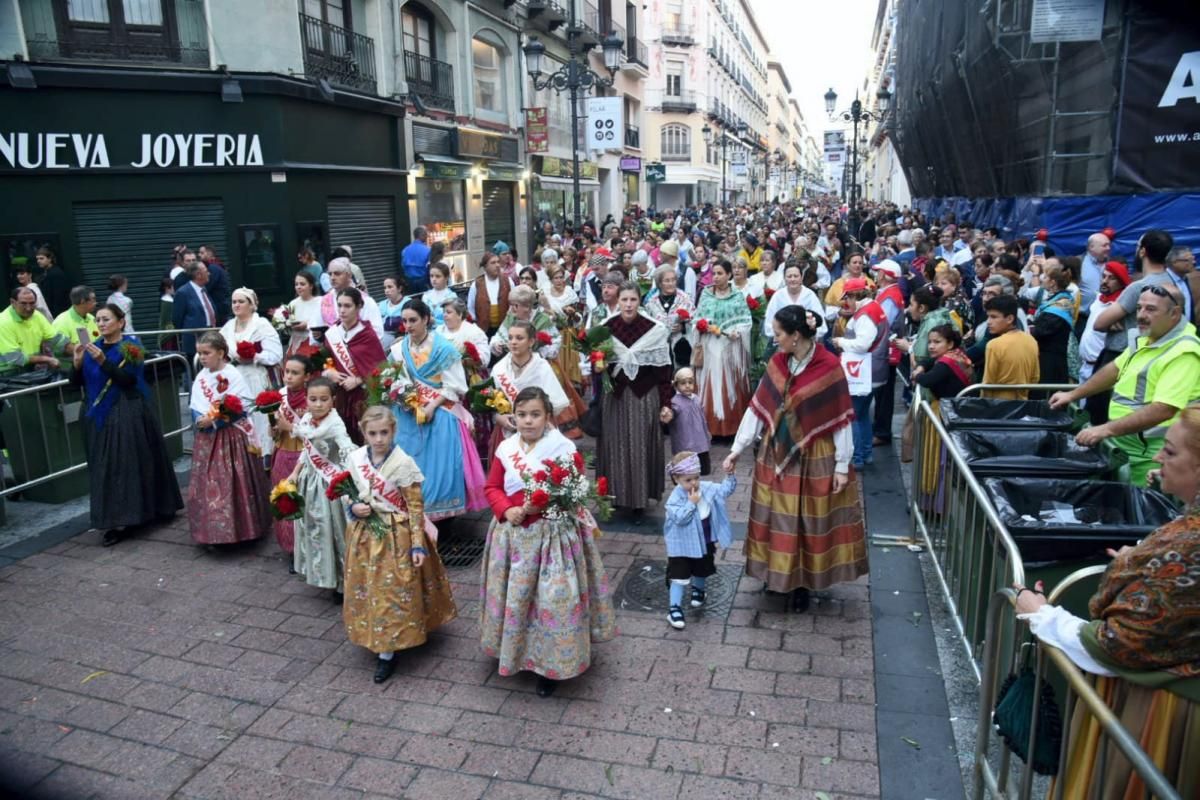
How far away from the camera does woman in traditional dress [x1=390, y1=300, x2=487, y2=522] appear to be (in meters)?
6.61

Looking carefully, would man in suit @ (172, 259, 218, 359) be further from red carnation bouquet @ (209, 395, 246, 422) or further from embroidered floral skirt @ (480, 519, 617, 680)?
embroidered floral skirt @ (480, 519, 617, 680)

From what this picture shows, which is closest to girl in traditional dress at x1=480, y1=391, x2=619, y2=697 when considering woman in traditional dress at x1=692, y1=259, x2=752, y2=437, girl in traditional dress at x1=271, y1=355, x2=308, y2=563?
girl in traditional dress at x1=271, y1=355, x2=308, y2=563

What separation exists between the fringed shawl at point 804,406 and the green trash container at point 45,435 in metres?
5.99

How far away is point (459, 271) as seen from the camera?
22422 mm

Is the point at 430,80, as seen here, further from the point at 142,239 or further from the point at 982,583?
the point at 982,583

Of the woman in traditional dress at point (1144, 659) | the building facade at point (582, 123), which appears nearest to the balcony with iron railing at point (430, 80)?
the building facade at point (582, 123)

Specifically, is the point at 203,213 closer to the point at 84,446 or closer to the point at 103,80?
the point at 103,80

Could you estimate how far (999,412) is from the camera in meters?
6.03

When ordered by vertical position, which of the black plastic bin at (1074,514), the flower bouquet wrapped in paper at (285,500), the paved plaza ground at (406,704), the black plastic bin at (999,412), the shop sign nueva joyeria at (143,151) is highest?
the shop sign nueva joyeria at (143,151)

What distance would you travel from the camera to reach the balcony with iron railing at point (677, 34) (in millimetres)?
53188

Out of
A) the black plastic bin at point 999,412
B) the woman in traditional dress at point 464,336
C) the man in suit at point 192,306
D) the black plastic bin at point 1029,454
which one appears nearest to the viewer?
the black plastic bin at point 1029,454

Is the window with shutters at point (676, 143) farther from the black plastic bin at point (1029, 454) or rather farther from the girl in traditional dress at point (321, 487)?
the girl in traditional dress at point (321, 487)

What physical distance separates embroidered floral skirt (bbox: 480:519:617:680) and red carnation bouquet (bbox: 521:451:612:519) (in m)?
0.08

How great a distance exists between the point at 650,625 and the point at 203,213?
12.4 meters
